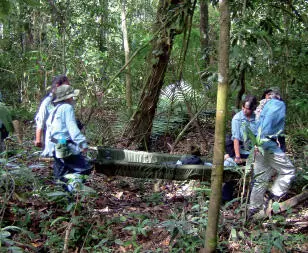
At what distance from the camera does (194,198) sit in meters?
4.91

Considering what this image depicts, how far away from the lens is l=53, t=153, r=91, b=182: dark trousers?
4445 mm

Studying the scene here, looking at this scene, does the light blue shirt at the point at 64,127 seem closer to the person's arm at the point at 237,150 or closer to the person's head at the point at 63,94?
the person's head at the point at 63,94

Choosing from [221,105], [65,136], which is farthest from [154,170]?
[221,105]

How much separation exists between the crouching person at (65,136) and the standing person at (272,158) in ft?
6.41

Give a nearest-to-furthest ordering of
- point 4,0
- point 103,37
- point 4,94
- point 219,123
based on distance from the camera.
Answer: point 4,0
point 219,123
point 103,37
point 4,94

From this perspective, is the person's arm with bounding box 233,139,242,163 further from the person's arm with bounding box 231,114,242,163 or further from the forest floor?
the forest floor

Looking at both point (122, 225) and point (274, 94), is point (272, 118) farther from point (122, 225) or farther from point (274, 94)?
point (122, 225)

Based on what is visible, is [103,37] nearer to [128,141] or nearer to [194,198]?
[128,141]

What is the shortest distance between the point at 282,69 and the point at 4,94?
9.35 meters

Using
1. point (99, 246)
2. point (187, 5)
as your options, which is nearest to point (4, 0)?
point (99, 246)

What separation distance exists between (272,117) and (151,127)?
130 inches

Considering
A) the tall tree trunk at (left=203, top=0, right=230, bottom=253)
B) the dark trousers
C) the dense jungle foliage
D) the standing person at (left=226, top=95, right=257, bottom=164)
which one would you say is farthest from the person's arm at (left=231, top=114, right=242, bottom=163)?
the tall tree trunk at (left=203, top=0, right=230, bottom=253)

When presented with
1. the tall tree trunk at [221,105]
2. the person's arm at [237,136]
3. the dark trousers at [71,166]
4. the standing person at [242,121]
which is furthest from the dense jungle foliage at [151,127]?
the tall tree trunk at [221,105]

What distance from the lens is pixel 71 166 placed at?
4453 millimetres
